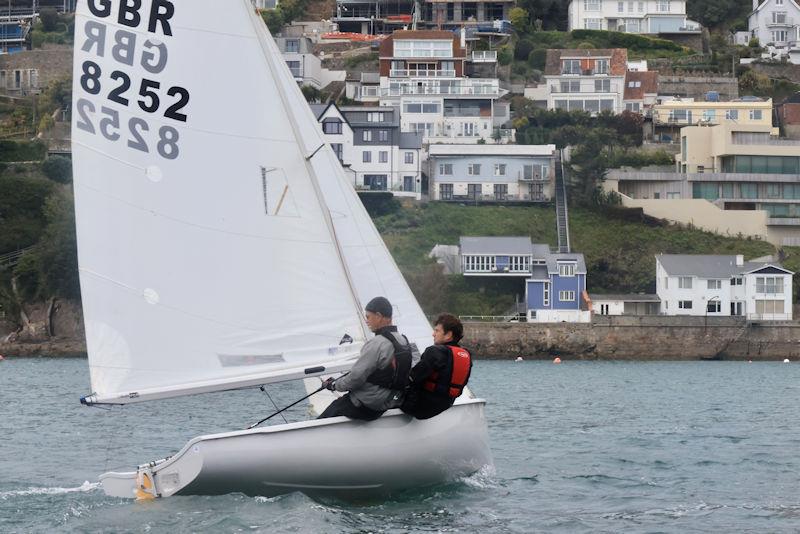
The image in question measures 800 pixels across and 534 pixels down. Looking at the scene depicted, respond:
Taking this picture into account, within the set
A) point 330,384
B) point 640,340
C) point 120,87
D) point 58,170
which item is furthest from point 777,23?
point 330,384

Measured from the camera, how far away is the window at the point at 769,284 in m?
60.7

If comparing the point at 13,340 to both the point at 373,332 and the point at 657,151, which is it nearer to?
the point at 657,151

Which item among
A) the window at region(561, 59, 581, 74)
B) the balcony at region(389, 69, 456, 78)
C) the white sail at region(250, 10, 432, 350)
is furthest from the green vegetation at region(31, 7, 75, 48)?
the white sail at region(250, 10, 432, 350)

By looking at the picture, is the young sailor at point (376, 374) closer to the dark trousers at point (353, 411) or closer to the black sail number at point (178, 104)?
the dark trousers at point (353, 411)

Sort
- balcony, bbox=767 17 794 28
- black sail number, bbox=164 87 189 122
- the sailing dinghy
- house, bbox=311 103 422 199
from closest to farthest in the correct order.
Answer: the sailing dinghy < black sail number, bbox=164 87 189 122 < house, bbox=311 103 422 199 < balcony, bbox=767 17 794 28

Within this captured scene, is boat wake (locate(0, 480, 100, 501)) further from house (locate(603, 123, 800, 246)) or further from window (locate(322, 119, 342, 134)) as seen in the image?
window (locate(322, 119, 342, 134))

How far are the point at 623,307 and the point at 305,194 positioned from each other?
4891cm

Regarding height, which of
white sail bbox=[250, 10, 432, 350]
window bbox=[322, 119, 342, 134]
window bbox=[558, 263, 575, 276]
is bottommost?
window bbox=[558, 263, 575, 276]

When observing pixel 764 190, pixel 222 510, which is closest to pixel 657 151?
pixel 764 190

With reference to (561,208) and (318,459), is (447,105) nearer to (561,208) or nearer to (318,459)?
(561,208)

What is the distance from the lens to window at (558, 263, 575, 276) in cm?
6138

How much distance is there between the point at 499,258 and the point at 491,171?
1280 cm

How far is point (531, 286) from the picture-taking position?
61.9 metres

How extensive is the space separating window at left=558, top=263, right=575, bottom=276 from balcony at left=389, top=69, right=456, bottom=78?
25.1 m
